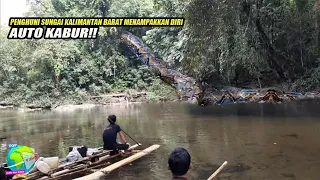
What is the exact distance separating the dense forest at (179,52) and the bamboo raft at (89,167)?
8.27m

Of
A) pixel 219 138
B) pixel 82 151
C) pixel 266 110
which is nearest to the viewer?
pixel 82 151

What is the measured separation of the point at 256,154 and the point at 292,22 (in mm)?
11065

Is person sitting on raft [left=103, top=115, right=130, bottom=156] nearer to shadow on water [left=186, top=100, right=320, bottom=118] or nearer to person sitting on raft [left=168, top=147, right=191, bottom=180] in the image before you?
person sitting on raft [left=168, top=147, right=191, bottom=180]

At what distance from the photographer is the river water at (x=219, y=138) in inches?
315

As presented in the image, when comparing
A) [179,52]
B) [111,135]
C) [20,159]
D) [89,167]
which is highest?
[179,52]

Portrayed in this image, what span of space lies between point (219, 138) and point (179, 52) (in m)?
11.6

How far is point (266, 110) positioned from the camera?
1752 centimetres

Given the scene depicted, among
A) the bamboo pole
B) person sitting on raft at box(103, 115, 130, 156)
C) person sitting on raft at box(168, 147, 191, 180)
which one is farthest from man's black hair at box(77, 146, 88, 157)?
person sitting on raft at box(168, 147, 191, 180)

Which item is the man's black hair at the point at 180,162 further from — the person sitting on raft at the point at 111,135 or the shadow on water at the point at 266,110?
the shadow on water at the point at 266,110

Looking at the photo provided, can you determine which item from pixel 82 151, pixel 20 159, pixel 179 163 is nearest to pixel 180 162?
pixel 179 163

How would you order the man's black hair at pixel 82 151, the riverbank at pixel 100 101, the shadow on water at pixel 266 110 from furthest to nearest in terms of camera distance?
the riverbank at pixel 100 101, the shadow on water at pixel 266 110, the man's black hair at pixel 82 151

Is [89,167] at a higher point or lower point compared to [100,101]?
lower

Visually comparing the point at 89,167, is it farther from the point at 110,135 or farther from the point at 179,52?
the point at 179,52

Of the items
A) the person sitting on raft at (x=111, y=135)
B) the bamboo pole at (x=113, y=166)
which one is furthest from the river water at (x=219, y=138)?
the person sitting on raft at (x=111, y=135)
